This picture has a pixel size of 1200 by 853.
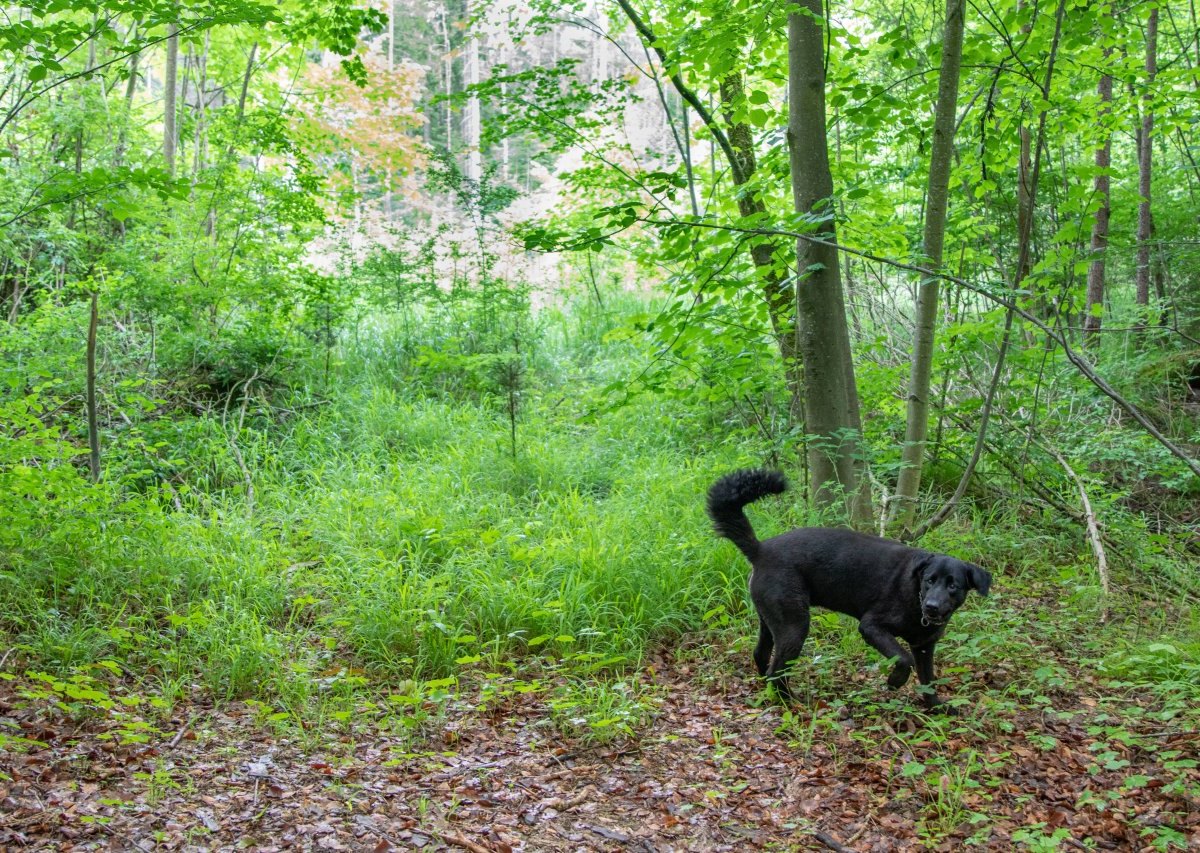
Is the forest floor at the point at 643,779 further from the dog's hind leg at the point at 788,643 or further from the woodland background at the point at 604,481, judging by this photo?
the dog's hind leg at the point at 788,643

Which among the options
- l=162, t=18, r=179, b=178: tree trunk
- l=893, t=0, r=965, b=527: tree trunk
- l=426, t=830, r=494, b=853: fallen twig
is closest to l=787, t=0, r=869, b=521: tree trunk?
l=893, t=0, r=965, b=527: tree trunk

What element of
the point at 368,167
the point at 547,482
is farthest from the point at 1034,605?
the point at 368,167

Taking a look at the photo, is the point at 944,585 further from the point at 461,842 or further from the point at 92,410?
the point at 92,410

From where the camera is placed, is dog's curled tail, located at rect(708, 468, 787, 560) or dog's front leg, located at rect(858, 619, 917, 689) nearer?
dog's front leg, located at rect(858, 619, 917, 689)

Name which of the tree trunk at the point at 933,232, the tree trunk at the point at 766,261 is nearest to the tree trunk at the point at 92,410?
the tree trunk at the point at 766,261

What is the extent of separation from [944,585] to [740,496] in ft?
3.53

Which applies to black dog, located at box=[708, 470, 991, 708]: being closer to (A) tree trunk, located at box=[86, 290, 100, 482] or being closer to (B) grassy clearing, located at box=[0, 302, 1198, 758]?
(B) grassy clearing, located at box=[0, 302, 1198, 758]

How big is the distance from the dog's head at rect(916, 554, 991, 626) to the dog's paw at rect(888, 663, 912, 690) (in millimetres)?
238

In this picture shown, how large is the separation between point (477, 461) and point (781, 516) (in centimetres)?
284

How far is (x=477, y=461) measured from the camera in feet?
24.4

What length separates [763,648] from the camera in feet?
14.9

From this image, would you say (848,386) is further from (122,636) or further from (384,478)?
(122,636)

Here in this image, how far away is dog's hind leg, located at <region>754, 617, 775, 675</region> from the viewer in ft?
14.8

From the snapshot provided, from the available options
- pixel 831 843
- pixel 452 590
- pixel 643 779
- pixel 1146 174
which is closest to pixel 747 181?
pixel 452 590
